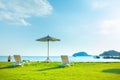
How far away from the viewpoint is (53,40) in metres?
28.8

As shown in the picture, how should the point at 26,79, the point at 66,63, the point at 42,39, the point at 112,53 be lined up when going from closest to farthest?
1. the point at 26,79
2. the point at 66,63
3. the point at 42,39
4. the point at 112,53

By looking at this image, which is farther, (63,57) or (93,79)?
(63,57)

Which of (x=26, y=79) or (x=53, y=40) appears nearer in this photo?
(x=26, y=79)

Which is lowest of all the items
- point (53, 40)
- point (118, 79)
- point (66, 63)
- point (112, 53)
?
point (118, 79)

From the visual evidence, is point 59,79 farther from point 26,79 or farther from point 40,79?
point 26,79

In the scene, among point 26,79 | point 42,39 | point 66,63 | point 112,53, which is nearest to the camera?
point 26,79

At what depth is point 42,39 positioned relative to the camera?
2862 cm

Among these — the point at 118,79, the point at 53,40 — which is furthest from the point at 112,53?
the point at 118,79

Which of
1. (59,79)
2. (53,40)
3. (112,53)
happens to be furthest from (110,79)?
(112,53)

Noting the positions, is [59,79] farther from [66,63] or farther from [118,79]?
[66,63]

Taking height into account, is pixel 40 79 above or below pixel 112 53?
below

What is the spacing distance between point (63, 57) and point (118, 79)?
31.9ft

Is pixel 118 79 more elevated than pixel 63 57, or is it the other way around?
pixel 63 57

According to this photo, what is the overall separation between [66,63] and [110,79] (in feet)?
31.0
